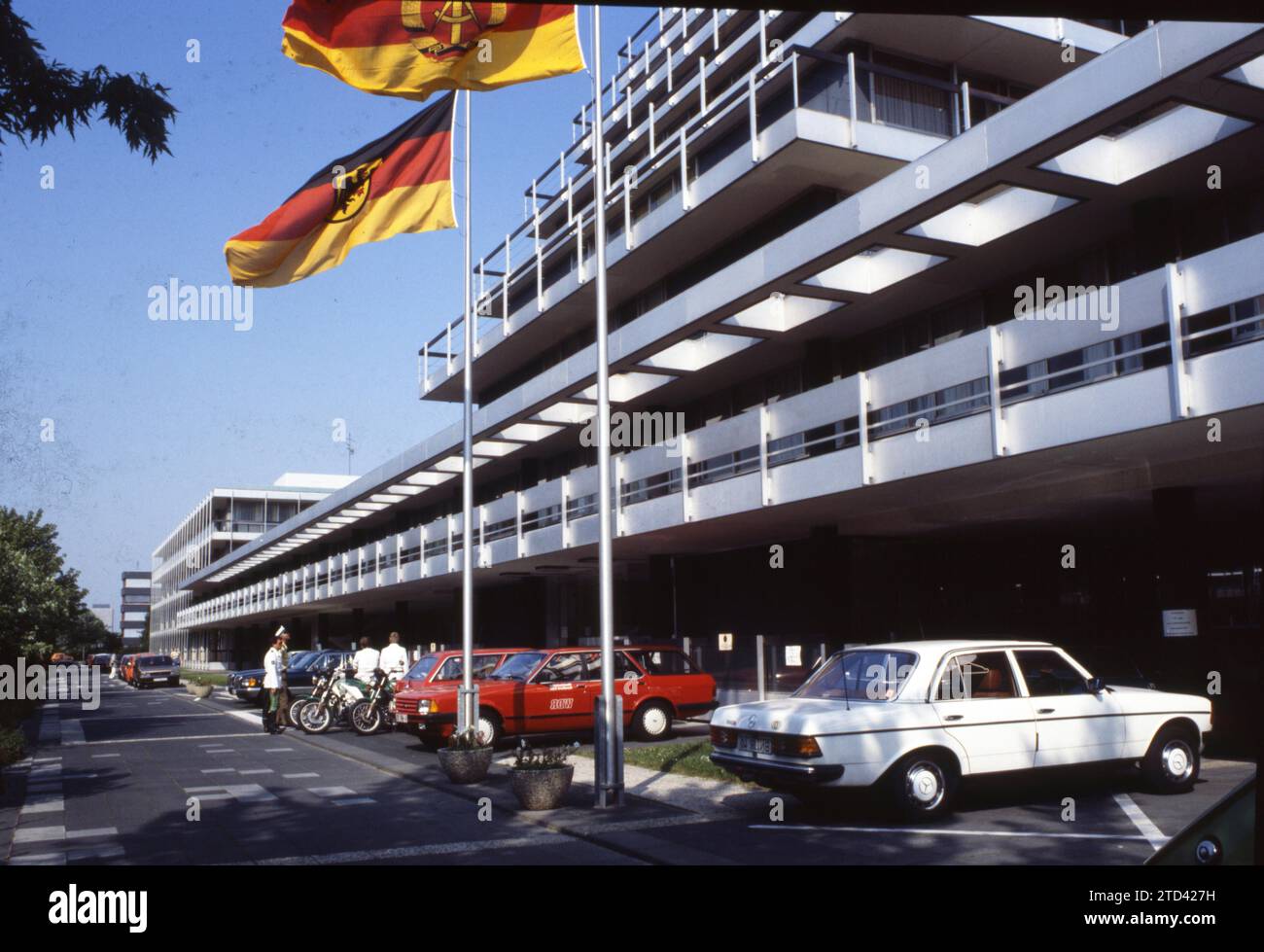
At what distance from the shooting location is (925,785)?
10.1m

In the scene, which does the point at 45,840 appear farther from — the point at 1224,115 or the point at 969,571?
the point at 969,571

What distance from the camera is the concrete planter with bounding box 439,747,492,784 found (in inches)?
533

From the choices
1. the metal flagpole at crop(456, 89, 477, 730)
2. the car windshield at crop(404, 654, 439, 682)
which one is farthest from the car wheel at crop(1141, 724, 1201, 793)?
the car windshield at crop(404, 654, 439, 682)

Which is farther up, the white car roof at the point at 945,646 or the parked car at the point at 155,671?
the white car roof at the point at 945,646

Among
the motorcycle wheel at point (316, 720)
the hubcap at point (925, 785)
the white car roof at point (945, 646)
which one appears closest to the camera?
the hubcap at point (925, 785)

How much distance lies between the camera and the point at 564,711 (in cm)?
1798

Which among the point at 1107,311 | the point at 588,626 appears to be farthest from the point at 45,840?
the point at 588,626

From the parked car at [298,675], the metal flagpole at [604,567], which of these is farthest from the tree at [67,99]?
the parked car at [298,675]

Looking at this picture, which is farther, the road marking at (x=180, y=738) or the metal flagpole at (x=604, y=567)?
the road marking at (x=180, y=738)

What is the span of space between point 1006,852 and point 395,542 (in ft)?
105

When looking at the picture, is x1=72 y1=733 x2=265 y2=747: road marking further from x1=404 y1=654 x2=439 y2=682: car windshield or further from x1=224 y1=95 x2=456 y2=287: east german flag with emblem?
x1=224 y1=95 x2=456 y2=287: east german flag with emblem

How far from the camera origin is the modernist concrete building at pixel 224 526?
92875 mm

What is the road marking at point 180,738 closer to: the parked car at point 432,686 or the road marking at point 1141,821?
the parked car at point 432,686

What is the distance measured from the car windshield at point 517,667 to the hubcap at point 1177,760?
9.77 m
